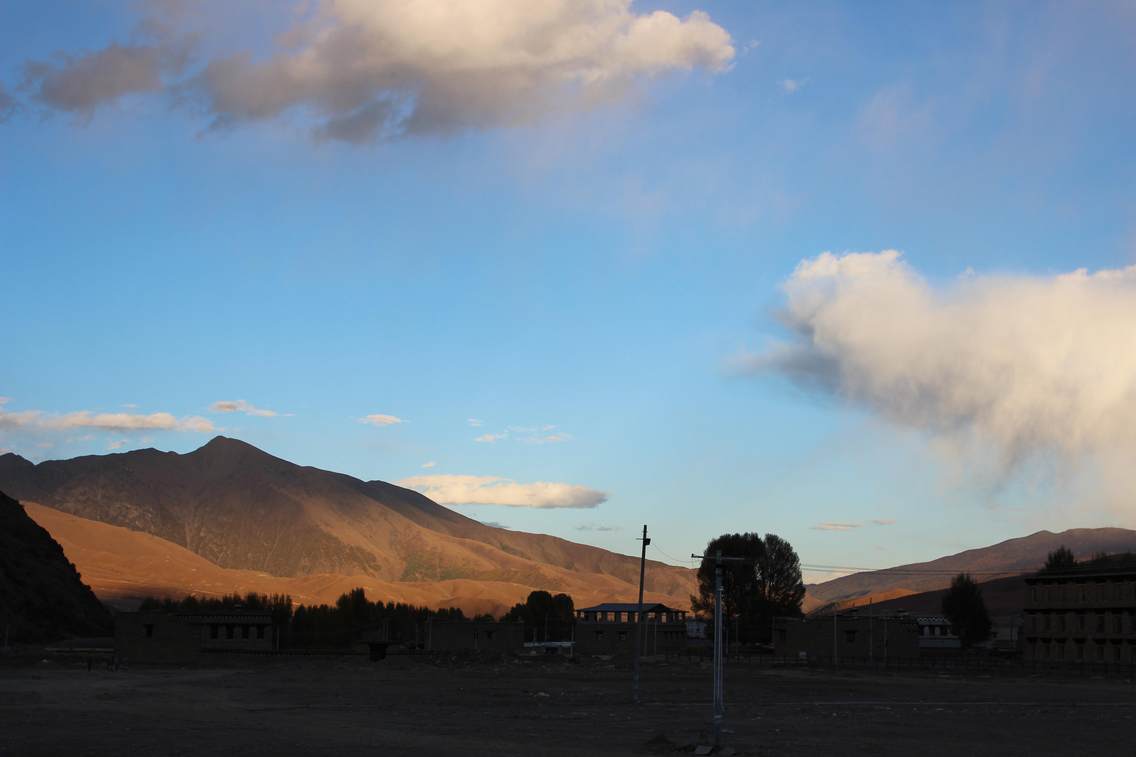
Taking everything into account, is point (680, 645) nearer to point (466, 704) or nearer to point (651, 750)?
point (466, 704)

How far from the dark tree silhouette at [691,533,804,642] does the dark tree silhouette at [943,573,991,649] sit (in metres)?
28.8

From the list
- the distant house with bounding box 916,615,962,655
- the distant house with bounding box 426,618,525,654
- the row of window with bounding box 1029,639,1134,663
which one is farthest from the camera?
the distant house with bounding box 916,615,962,655

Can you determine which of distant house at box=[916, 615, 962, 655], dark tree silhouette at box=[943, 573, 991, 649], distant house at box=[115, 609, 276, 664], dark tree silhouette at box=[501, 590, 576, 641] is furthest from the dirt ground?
dark tree silhouette at box=[501, 590, 576, 641]

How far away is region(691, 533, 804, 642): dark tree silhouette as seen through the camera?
141750mm

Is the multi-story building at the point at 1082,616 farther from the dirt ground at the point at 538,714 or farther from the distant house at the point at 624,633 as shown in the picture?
the distant house at the point at 624,633

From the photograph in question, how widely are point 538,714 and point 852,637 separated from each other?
255 ft

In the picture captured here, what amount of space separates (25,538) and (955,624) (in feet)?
405

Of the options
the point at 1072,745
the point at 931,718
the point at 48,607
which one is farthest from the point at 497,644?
the point at 1072,745

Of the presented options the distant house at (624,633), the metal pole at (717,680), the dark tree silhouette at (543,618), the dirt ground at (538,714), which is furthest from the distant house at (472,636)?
the metal pole at (717,680)

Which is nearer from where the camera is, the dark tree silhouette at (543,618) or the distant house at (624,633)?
the distant house at (624,633)

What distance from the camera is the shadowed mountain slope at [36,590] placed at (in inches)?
4825

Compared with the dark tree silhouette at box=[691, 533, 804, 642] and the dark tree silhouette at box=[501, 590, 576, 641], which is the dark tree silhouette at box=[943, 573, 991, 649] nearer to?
the dark tree silhouette at box=[691, 533, 804, 642]

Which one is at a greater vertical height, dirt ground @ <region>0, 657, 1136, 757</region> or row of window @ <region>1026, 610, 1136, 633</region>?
A: row of window @ <region>1026, 610, 1136, 633</region>

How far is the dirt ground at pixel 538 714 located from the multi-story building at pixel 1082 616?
103 ft
